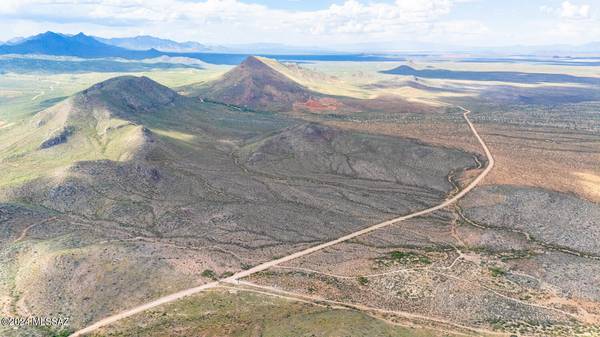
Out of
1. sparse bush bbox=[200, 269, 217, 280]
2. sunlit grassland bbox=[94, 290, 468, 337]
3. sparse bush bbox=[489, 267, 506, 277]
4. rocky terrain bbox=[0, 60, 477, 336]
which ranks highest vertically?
rocky terrain bbox=[0, 60, 477, 336]

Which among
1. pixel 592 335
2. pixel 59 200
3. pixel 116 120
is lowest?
pixel 592 335

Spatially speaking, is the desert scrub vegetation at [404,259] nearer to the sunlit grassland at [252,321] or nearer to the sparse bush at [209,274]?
the sunlit grassland at [252,321]

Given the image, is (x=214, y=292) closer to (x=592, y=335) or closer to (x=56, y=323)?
(x=56, y=323)

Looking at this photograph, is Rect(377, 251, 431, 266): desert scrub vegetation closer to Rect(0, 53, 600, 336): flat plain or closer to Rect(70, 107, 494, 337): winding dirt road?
Rect(0, 53, 600, 336): flat plain

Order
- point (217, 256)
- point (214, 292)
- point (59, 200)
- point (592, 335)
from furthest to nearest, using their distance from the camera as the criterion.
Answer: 1. point (59, 200)
2. point (217, 256)
3. point (214, 292)
4. point (592, 335)

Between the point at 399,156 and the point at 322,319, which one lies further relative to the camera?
the point at 399,156

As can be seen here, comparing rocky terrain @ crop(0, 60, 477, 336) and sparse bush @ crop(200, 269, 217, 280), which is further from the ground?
rocky terrain @ crop(0, 60, 477, 336)

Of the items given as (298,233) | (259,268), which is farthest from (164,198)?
(259,268)

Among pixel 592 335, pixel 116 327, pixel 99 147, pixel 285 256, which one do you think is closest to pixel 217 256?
pixel 285 256

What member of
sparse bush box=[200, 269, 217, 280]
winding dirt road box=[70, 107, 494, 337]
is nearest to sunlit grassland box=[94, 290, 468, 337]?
winding dirt road box=[70, 107, 494, 337]

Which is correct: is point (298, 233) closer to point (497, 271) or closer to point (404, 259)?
point (404, 259)

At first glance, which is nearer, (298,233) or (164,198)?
(298,233)
